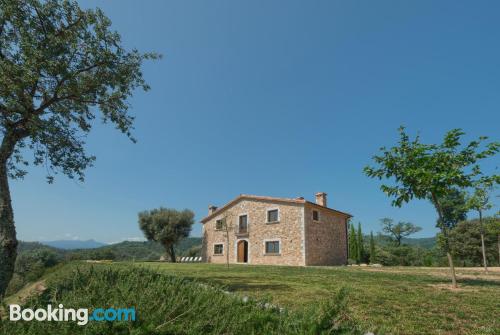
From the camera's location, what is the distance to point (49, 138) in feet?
26.9

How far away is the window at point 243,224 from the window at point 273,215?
300 centimetres

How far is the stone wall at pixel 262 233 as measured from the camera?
23.0 meters

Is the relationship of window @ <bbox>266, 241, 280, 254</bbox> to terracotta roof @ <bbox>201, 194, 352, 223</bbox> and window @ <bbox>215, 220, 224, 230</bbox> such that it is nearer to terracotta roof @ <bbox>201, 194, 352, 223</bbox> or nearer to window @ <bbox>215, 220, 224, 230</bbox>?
terracotta roof @ <bbox>201, 194, 352, 223</bbox>

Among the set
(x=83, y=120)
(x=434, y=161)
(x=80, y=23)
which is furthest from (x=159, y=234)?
(x=434, y=161)

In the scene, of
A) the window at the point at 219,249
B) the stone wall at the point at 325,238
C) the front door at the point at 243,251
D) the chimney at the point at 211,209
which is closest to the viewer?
the stone wall at the point at 325,238

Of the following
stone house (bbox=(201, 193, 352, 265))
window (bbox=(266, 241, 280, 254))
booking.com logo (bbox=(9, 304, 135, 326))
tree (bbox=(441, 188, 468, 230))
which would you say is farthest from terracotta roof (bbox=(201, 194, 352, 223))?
tree (bbox=(441, 188, 468, 230))

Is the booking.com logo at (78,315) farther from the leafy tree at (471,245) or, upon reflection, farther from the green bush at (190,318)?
the leafy tree at (471,245)

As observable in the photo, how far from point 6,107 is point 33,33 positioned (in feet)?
7.18

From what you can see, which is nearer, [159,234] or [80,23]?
[80,23]

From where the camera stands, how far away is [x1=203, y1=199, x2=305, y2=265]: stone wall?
2305 centimetres

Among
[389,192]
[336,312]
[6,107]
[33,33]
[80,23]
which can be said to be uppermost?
[80,23]

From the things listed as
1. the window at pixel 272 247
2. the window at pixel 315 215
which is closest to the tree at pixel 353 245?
the window at pixel 315 215

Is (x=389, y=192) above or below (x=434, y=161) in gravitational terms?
below

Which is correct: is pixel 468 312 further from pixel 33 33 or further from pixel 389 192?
pixel 33 33
